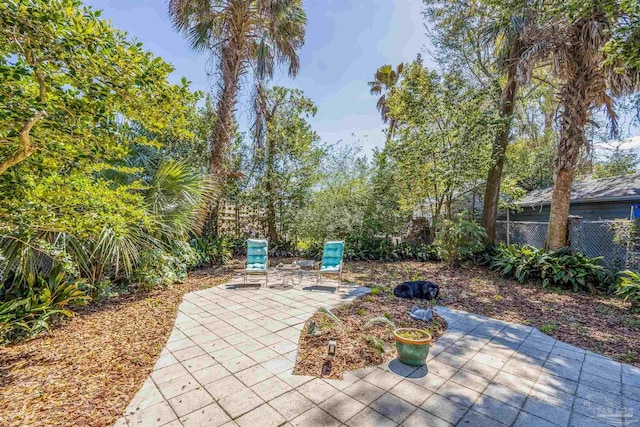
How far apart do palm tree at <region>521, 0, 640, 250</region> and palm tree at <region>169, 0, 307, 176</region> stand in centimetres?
586

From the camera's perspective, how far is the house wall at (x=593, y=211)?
28.5ft

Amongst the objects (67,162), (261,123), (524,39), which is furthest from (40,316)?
(524,39)

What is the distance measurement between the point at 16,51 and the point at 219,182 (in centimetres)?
605

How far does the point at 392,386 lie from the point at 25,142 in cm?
330

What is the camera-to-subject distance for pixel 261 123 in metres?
8.92

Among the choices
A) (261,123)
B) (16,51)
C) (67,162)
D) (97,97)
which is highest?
(261,123)

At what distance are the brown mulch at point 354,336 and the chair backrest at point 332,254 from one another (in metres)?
1.71

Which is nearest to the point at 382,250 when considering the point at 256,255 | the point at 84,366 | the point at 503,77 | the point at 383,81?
the point at 256,255

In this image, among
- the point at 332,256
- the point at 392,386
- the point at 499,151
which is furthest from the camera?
the point at 499,151

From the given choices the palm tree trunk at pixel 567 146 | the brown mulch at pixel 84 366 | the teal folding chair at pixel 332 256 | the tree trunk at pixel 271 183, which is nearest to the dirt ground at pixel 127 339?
the brown mulch at pixel 84 366

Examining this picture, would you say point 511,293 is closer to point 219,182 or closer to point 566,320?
point 566,320

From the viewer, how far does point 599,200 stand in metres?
8.94

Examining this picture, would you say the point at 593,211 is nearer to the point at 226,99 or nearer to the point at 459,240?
the point at 459,240

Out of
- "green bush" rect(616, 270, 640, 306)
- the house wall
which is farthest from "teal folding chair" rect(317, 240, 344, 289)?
the house wall
